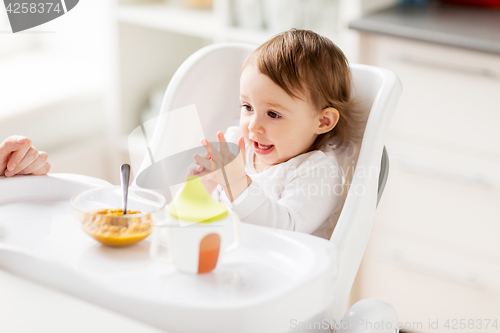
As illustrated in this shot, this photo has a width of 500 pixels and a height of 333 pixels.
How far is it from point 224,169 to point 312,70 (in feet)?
0.87

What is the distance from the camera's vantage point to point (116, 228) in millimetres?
686

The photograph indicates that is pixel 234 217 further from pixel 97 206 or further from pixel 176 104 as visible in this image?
pixel 176 104

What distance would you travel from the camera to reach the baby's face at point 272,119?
95 centimetres

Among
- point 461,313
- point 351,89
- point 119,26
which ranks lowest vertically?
point 461,313

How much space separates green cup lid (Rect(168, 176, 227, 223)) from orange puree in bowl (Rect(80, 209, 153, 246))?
64mm

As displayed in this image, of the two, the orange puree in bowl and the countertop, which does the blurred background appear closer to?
the countertop

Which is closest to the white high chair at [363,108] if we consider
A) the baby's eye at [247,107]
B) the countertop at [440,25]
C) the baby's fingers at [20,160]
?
the baby's eye at [247,107]

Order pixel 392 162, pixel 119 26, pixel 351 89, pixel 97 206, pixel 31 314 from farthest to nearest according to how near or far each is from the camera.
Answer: pixel 119 26, pixel 392 162, pixel 351 89, pixel 97 206, pixel 31 314

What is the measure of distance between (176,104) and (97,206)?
13.5 inches

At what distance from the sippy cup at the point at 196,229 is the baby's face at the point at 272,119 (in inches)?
13.4

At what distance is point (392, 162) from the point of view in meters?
1.62

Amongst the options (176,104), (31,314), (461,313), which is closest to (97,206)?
(31,314)

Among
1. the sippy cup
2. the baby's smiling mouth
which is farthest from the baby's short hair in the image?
the sippy cup

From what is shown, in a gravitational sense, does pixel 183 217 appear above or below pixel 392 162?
above
